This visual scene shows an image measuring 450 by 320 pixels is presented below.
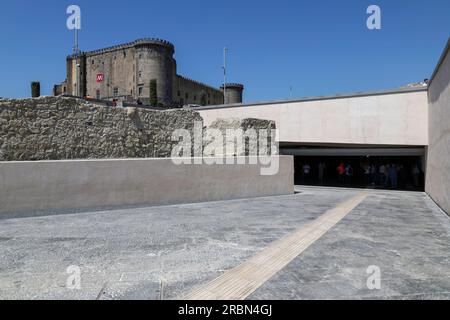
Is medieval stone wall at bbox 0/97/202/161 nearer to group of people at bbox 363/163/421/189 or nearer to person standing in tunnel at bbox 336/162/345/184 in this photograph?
group of people at bbox 363/163/421/189

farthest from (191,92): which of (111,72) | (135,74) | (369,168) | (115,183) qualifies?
(115,183)

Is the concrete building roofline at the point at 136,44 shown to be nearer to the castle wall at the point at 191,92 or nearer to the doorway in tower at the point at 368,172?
the castle wall at the point at 191,92

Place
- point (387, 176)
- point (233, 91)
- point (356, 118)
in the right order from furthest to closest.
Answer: point (233, 91), point (387, 176), point (356, 118)

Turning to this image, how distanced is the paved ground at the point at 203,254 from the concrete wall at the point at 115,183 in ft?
1.52

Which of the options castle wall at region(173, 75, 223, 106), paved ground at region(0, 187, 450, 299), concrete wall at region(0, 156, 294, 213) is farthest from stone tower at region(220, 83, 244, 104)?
paved ground at region(0, 187, 450, 299)

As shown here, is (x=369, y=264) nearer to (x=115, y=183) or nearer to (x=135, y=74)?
(x=115, y=183)

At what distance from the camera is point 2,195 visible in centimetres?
662

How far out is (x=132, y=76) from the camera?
2405 inches

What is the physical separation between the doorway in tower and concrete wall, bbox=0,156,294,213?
10.3 m

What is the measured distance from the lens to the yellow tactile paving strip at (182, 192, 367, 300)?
329 centimetres

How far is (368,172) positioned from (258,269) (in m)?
17.7

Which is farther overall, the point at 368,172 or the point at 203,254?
the point at 368,172

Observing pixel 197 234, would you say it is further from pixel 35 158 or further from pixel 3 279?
pixel 35 158
